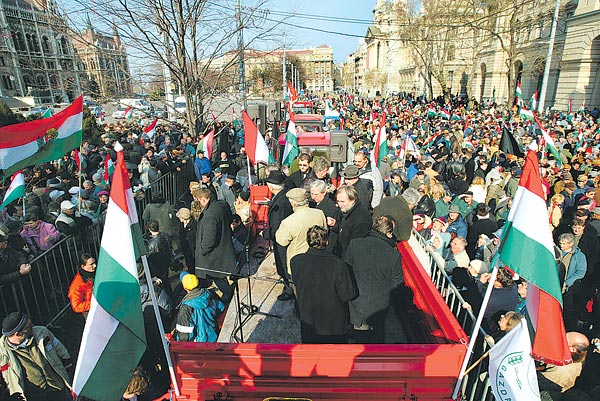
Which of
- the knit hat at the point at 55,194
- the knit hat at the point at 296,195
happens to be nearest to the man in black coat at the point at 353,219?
the knit hat at the point at 296,195

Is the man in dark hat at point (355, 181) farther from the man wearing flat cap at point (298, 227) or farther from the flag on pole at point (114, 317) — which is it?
the flag on pole at point (114, 317)

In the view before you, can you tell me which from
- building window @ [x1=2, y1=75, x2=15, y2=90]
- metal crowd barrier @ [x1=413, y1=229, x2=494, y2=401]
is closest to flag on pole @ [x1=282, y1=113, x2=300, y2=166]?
metal crowd barrier @ [x1=413, y1=229, x2=494, y2=401]

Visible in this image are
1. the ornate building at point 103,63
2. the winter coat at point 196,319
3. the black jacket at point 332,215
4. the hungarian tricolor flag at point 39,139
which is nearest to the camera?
the winter coat at point 196,319

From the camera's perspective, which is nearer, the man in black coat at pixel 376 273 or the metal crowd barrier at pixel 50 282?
the man in black coat at pixel 376 273

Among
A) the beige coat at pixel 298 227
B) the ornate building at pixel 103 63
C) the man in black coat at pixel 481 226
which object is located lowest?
the man in black coat at pixel 481 226

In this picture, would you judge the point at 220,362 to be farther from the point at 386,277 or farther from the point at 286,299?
the point at 286,299

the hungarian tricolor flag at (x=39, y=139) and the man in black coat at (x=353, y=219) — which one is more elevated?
the hungarian tricolor flag at (x=39, y=139)

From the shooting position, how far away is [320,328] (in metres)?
3.46

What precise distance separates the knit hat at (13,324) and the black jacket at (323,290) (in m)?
2.50

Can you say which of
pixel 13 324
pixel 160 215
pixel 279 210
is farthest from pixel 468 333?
pixel 160 215

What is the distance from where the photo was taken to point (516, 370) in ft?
7.84

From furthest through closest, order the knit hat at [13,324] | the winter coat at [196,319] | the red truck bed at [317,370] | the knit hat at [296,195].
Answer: the knit hat at [296,195] < the winter coat at [196,319] < the knit hat at [13,324] < the red truck bed at [317,370]

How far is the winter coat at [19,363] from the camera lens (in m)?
3.44

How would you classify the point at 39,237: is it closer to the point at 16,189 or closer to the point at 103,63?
the point at 16,189
